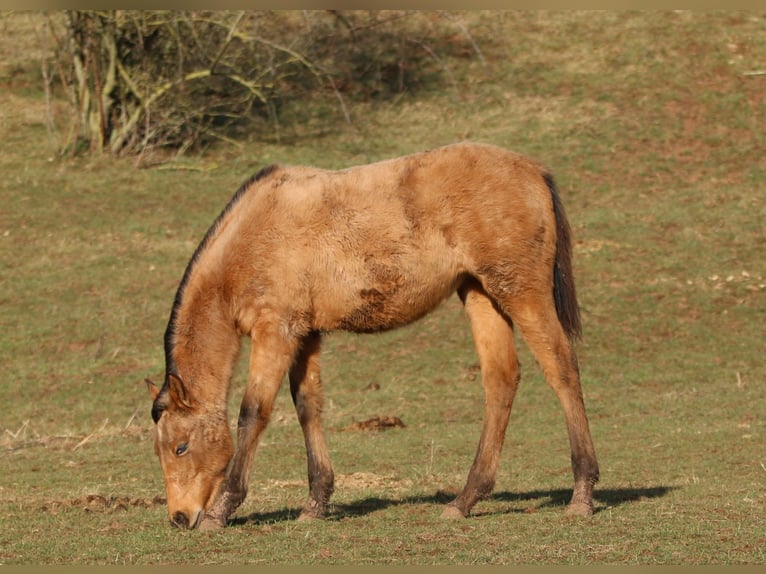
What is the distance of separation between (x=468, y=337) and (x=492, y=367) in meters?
10.2

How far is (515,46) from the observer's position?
111 feet

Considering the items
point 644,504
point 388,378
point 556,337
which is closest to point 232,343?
point 556,337

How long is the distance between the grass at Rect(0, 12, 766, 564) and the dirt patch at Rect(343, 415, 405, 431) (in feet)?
0.49

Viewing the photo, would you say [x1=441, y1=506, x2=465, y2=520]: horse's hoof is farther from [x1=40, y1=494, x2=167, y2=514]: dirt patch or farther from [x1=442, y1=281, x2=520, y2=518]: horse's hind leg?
[x1=40, y1=494, x2=167, y2=514]: dirt patch

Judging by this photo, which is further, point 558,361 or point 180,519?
point 558,361

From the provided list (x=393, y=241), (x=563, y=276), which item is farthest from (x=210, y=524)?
(x=563, y=276)

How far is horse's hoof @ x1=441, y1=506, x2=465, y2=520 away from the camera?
898 centimetres

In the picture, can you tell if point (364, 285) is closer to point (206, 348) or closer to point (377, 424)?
point (206, 348)

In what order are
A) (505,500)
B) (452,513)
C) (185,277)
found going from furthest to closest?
(505,500) → (185,277) → (452,513)

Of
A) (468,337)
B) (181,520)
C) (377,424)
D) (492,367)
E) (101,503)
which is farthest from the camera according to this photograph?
(468,337)

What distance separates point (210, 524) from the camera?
343 inches

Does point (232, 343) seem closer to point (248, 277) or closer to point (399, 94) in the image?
point (248, 277)

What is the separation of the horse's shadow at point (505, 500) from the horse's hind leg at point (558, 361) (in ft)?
1.49

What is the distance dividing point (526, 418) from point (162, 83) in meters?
15.9
